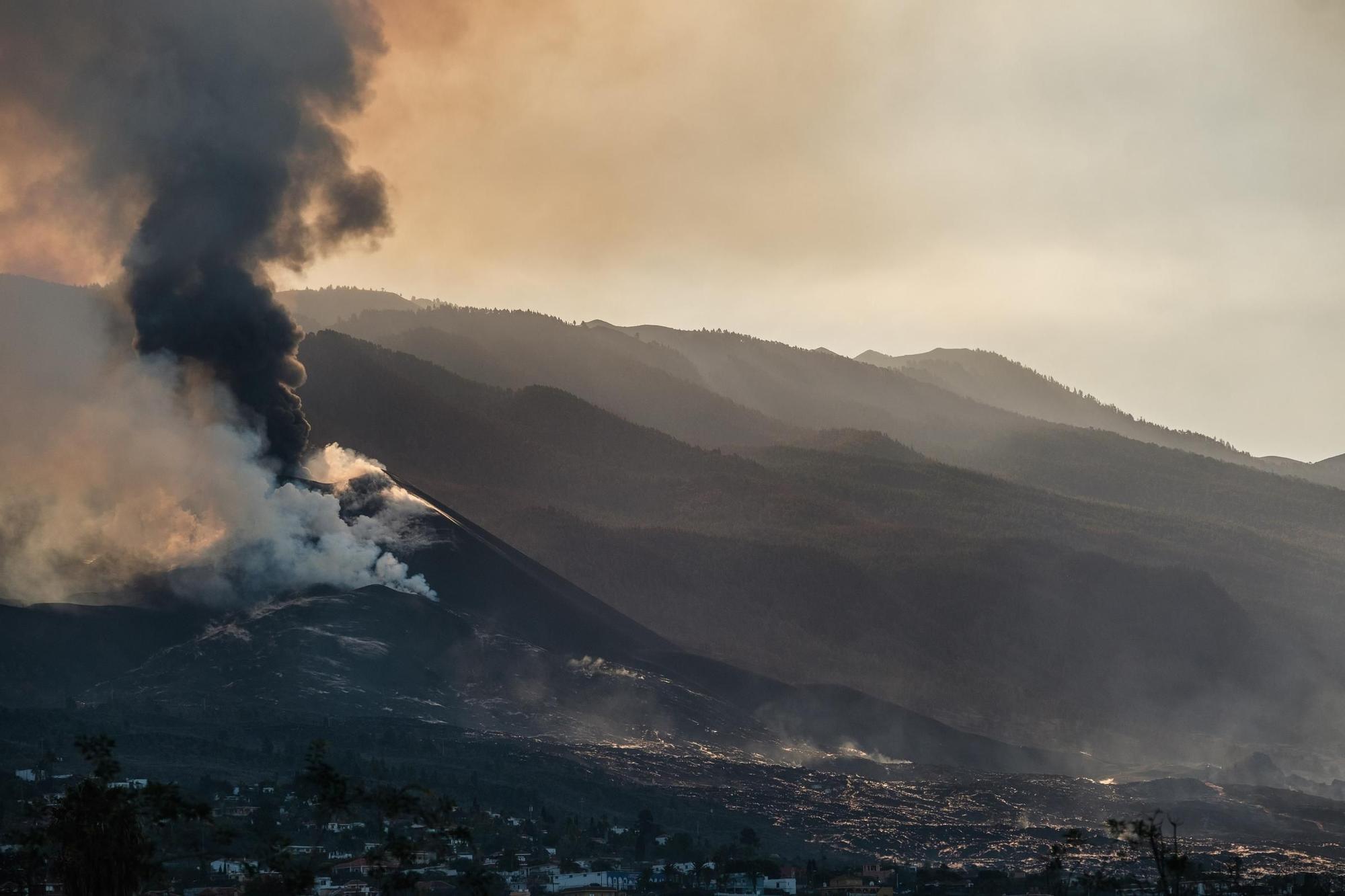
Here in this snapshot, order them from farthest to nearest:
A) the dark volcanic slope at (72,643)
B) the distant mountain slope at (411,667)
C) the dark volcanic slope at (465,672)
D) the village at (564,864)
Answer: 1. the dark volcanic slope at (465,672)
2. the distant mountain slope at (411,667)
3. the dark volcanic slope at (72,643)
4. the village at (564,864)

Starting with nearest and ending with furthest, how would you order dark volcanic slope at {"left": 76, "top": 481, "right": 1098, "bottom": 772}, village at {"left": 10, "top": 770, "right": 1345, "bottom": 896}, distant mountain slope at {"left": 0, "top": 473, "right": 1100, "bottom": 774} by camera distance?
village at {"left": 10, "top": 770, "right": 1345, "bottom": 896}
distant mountain slope at {"left": 0, "top": 473, "right": 1100, "bottom": 774}
dark volcanic slope at {"left": 76, "top": 481, "right": 1098, "bottom": 772}

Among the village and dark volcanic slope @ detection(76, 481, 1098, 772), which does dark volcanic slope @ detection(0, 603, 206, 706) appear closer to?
dark volcanic slope @ detection(76, 481, 1098, 772)

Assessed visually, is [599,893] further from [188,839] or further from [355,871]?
[188,839]

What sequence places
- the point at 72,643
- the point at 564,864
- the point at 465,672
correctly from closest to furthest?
the point at 564,864 → the point at 72,643 → the point at 465,672

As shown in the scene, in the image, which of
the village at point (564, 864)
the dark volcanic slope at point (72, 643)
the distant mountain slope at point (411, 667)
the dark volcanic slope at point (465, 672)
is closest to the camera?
the village at point (564, 864)

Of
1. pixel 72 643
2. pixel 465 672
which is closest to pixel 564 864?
pixel 465 672

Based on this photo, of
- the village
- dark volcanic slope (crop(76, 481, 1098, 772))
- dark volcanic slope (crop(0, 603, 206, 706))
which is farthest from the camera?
dark volcanic slope (crop(76, 481, 1098, 772))

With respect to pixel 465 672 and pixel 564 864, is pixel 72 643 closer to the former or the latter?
pixel 465 672

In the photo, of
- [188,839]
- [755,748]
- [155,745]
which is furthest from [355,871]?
[755,748]

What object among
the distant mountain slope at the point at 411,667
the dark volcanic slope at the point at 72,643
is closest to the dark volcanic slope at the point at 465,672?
the distant mountain slope at the point at 411,667

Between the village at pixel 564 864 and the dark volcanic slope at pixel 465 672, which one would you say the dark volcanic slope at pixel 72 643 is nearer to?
the dark volcanic slope at pixel 465 672

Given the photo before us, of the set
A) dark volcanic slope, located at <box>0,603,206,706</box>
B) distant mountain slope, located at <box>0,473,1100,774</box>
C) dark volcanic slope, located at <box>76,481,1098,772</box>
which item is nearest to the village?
distant mountain slope, located at <box>0,473,1100,774</box>
